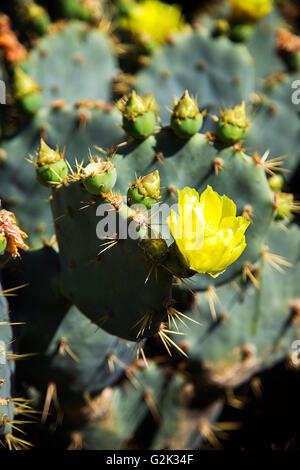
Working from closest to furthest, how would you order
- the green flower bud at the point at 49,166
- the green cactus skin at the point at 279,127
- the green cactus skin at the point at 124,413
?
the green flower bud at the point at 49,166 < the green cactus skin at the point at 124,413 < the green cactus skin at the point at 279,127

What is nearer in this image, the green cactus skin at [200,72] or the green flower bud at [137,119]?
the green flower bud at [137,119]

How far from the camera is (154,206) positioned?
1162 millimetres

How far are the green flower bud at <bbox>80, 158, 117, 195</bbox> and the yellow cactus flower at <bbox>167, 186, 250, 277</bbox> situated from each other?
0.17 metres

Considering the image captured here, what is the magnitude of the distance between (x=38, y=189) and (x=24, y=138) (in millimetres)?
188

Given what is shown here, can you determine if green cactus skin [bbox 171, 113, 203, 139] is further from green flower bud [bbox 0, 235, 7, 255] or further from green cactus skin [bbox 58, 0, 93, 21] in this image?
green cactus skin [bbox 58, 0, 93, 21]

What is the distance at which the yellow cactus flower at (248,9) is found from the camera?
204cm

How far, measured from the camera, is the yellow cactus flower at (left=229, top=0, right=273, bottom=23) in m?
2.04

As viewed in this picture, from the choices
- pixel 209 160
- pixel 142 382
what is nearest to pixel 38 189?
pixel 209 160

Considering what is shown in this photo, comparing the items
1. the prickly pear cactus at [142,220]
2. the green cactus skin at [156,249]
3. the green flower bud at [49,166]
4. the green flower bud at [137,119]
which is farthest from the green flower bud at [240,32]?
the green cactus skin at [156,249]

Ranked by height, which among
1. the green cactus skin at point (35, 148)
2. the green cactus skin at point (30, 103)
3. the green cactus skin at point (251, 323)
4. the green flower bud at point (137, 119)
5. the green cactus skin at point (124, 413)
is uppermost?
the green flower bud at point (137, 119)

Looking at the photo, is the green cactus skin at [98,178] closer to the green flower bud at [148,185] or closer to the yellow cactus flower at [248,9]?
the green flower bud at [148,185]

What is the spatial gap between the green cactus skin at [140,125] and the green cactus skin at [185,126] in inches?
2.3

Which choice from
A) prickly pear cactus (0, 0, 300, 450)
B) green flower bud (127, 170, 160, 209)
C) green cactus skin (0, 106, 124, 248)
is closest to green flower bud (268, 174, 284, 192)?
prickly pear cactus (0, 0, 300, 450)
